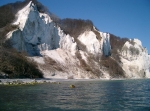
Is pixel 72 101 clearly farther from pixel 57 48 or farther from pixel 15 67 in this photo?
pixel 57 48

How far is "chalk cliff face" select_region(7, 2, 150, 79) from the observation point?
68.2 meters

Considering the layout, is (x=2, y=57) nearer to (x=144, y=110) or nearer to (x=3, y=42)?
(x=3, y=42)

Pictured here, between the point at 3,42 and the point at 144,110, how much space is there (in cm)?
5250

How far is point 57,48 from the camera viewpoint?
83000 mm

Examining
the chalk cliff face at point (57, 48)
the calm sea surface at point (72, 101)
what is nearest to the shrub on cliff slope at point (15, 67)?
the chalk cliff face at point (57, 48)

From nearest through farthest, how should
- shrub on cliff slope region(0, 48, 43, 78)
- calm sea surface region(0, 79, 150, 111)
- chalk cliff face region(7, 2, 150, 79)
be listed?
calm sea surface region(0, 79, 150, 111), shrub on cliff slope region(0, 48, 43, 78), chalk cliff face region(7, 2, 150, 79)

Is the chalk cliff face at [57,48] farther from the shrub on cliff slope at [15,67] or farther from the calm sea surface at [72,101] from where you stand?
the calm sea surface at [72,101]

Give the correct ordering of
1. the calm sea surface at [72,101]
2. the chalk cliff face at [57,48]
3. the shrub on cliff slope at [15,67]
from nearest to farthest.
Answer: the calm sea surface at [72,101] → the shrub on cliff slope at [15,67] → the chalk cliff face at [57,48]

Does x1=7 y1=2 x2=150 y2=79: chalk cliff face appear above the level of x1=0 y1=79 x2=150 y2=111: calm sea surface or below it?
above

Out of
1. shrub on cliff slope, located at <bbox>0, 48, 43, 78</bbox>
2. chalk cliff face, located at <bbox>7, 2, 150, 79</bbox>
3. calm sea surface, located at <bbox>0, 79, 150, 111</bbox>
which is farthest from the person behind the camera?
chalk cliff face, located at <bbox>7, 2, 150, 79</bbox>

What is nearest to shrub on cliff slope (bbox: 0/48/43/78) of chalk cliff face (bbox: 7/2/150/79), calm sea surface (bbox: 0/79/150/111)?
chalk cliff face (bbox: 7/2/150/79)

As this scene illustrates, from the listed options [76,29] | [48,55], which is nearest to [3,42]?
[48,55]

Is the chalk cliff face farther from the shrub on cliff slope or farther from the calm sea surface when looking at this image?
the calm sea surface

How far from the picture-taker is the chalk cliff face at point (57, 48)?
68188mm
